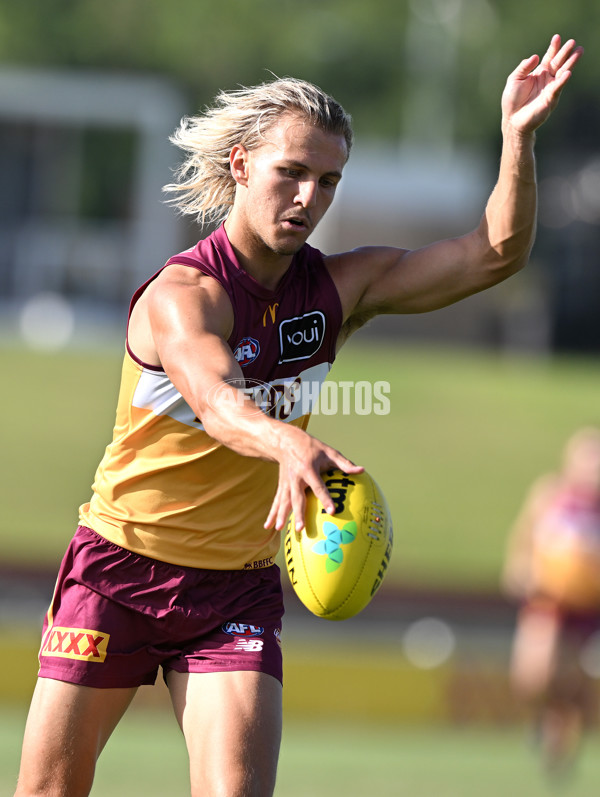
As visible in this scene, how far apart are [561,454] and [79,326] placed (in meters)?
11.3

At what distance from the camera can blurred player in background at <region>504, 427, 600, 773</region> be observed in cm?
905

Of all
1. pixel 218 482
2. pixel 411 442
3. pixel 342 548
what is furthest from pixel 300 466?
pixel 411 442

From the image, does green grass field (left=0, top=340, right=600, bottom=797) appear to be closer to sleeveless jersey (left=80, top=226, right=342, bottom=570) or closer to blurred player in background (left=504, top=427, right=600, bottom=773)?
blurred player in background (left=504, top=427, right=600, bottom=773)

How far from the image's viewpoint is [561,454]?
66.5 ft

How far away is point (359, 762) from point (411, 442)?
1197 cm

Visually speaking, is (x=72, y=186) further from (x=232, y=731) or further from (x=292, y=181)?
(x=232, y=731)

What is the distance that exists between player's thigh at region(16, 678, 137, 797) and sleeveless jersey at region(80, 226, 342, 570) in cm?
47

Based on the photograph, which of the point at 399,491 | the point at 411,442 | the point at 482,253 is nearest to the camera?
the point at 482,253

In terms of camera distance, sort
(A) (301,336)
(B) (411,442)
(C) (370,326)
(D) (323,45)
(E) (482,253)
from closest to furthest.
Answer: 1. (A) (301,336)
2. (E) (482,253)
3. (B) (411,442)
4. (C) (370,326)
5. (D) (323,45)

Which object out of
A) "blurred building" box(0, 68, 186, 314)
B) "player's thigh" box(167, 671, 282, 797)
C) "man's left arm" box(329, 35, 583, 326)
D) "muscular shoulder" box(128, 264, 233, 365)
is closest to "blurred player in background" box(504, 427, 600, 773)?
"man's left arm" box(329, 35, 583, 326)

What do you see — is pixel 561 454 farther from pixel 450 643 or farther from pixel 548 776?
pixel 548 776

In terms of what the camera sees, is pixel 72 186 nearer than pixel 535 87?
No

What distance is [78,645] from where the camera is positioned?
3768 millimetres

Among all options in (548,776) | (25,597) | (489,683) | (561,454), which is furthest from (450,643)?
(561,454)
